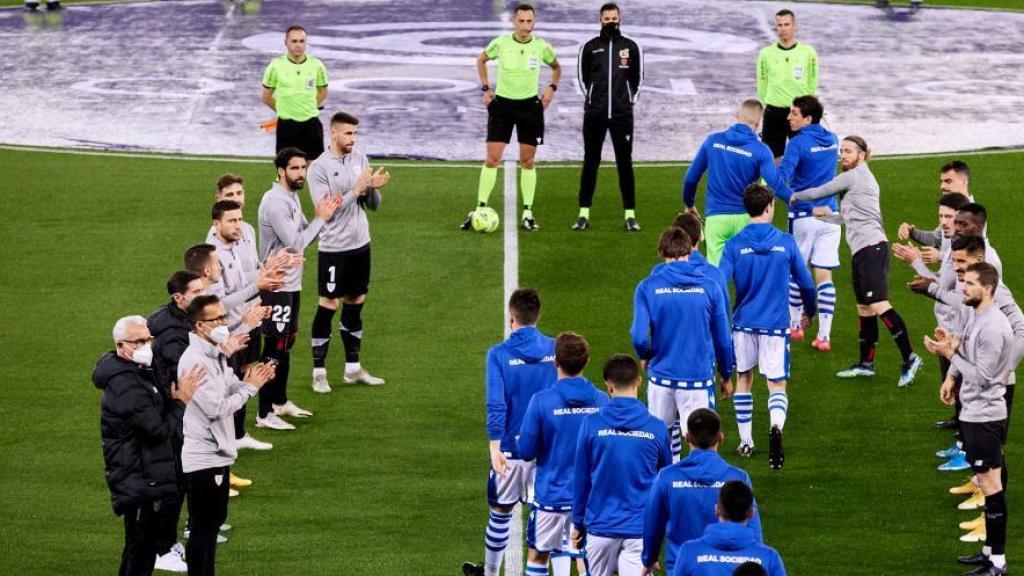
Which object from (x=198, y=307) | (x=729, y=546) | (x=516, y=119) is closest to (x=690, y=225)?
(x=198, y=307)

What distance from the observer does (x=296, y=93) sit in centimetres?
2125

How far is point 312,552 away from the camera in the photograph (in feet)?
40.7

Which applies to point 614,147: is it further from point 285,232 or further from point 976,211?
point 976,211

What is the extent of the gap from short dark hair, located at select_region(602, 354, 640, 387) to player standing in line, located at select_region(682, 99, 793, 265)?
20.8 ft

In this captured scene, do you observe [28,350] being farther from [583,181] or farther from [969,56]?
[969,56]

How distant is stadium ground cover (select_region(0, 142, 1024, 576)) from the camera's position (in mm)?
12586

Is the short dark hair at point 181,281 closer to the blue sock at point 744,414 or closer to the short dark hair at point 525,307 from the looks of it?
the short dark hair at point 525,307

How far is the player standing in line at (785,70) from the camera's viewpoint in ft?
70.1

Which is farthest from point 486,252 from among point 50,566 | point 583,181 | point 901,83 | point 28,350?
point 901,83

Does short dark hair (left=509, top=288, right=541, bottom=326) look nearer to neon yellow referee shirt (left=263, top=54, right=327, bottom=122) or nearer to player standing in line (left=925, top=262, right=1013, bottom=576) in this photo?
player standing in line (left=925, top=262, right=1013, bottom=576)

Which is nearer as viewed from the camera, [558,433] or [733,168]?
[558,433]

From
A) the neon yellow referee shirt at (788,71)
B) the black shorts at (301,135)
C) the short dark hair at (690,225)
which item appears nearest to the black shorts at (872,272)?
the short dark hair at (690,225)

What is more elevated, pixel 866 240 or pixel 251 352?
pixel 866 240

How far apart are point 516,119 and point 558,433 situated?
10913mm
